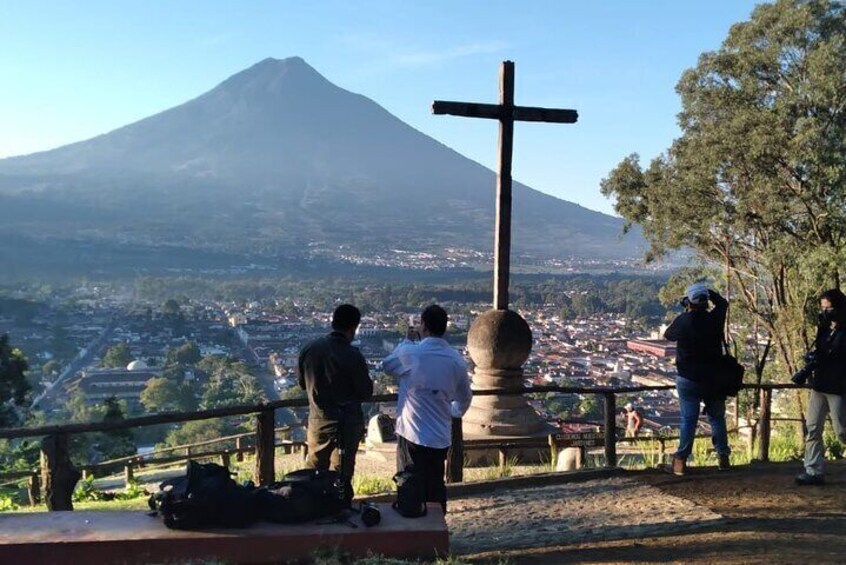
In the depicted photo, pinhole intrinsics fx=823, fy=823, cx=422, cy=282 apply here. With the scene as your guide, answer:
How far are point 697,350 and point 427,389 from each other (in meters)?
2.10

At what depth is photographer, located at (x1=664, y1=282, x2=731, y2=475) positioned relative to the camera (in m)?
5.18

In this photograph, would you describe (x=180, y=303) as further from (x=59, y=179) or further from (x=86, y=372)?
(x=59, y=179)

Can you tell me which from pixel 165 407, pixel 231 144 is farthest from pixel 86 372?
pixel 231 144

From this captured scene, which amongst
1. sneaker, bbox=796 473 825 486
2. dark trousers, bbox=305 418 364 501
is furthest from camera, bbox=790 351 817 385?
dark trousers, bbox=305 418 364 501

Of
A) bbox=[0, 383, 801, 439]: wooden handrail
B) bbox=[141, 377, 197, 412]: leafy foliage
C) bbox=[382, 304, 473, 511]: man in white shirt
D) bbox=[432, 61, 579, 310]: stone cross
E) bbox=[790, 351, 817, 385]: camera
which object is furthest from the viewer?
bbox=[141, 377, 197, 412]: leafy foliage

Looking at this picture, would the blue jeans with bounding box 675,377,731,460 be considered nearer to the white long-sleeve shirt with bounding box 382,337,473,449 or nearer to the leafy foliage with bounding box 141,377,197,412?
the white long-sleeve shirt with bounding box 382,337,473,449

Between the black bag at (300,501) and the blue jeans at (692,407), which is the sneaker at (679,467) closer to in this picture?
the blue jeans at (692,407)

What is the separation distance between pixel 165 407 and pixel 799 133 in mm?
17385

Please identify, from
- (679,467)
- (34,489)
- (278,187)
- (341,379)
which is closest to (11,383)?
(34,489)

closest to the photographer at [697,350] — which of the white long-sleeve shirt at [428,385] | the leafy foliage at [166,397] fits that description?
the white long-sleeve shirt at [428,385]

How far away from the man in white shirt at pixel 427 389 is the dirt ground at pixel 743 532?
1.95 feet

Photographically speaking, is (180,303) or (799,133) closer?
(799,133)

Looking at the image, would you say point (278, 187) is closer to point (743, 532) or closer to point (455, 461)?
point (455, 461)

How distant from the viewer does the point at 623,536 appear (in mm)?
4422
